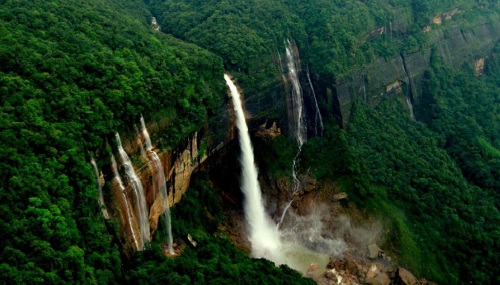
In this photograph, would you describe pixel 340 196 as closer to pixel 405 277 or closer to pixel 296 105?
pixel 405 277

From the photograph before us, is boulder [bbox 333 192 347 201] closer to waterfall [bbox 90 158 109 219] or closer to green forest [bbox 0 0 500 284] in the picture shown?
green forest [bbox 0 0 500 284]

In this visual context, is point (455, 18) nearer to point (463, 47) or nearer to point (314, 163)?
point (463, 47)

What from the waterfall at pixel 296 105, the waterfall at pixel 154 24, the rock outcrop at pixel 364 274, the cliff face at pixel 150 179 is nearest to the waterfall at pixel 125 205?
the cliff face at pixel 150 179

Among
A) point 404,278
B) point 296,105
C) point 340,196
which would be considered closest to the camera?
point 404,278

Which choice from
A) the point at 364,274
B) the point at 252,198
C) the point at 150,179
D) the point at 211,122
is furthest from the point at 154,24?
the point at 364,274

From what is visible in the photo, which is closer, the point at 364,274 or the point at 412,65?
the point at 364,274

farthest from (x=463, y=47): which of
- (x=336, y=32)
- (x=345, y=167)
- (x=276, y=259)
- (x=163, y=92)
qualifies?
(x=163, y=92)
